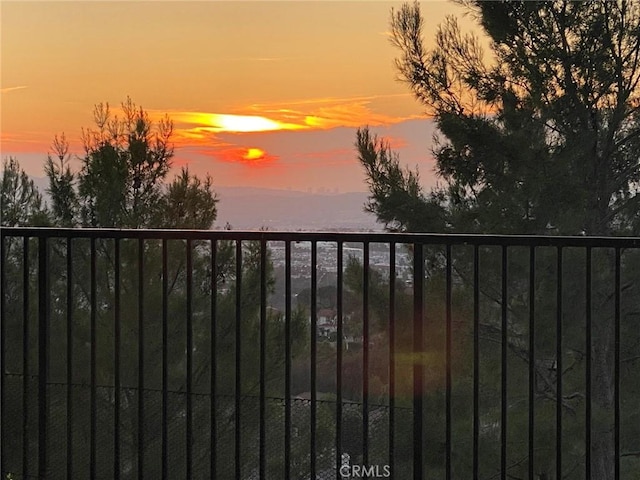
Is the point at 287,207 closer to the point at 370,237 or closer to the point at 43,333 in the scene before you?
the point at 43,333

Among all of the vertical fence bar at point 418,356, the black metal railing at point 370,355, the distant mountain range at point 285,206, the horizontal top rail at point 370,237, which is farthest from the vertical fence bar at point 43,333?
the distant mountain range at point 285,206

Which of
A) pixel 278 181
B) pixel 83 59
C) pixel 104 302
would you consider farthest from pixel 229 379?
pixel 83 59

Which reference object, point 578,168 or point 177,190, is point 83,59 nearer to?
point 177,190

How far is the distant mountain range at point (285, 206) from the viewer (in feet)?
16.4

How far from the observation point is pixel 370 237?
2.01m

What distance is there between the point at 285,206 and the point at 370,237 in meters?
3.38

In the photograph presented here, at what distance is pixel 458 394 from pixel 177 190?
3801 millimetres

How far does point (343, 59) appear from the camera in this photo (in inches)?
258

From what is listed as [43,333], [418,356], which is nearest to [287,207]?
[43,333]

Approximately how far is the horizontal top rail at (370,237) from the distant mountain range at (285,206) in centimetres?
227

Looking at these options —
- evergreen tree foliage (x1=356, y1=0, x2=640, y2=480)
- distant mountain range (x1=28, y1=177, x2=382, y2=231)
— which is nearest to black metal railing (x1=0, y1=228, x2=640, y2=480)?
evergreen tree foliage (x1=356, y1=0, x2=640, y2=480)

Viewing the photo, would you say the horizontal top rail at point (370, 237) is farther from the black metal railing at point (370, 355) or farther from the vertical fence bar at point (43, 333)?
the black metal railing at point (370, 355)

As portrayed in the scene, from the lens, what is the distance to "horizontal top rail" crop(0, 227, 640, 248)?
1852mm

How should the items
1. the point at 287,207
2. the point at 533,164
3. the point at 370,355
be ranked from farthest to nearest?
the point at 533,164 → the point at 287,207 → the point at 370,355
